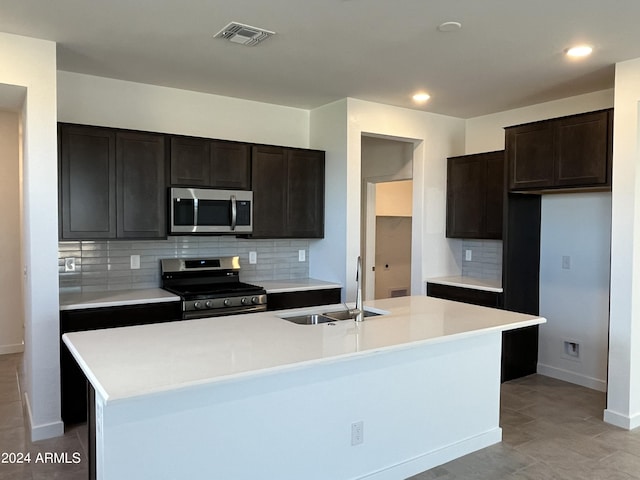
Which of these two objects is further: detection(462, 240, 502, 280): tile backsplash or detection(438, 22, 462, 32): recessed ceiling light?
detection(462, 240, 502, 280): tile backsplash

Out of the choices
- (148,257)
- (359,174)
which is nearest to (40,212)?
(148,257)

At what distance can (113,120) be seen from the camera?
421 centimetres

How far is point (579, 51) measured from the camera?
3.37m

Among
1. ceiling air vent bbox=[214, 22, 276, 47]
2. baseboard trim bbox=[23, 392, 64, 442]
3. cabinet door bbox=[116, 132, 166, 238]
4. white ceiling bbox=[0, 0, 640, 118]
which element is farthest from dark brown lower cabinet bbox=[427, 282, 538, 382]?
baseboard trim bbox=[23, 392, 64, 442]

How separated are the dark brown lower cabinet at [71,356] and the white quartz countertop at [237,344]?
3.61ft

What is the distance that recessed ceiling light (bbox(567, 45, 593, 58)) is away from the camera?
10.8ft

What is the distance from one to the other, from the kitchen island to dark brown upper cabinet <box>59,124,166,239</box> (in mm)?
1493

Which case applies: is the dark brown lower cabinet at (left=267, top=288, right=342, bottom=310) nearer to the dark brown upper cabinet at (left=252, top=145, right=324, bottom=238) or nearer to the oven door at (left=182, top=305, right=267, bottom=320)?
the oven door at (left=182, top=305, right=267, bottom=320)

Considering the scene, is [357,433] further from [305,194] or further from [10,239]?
[10,239]

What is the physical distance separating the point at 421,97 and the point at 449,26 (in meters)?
1.73

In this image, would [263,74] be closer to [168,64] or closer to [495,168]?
[168,64]

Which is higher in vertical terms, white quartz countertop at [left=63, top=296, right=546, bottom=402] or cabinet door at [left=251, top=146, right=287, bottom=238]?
cabinet door at [left=251, top=146, right=287, bottom=238]

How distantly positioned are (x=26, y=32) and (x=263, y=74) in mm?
1635

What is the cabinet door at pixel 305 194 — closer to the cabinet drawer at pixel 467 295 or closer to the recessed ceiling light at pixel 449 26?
the cabinet drawer at pixel 467 295
